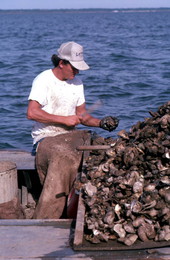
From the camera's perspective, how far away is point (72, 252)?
4449 millimetres

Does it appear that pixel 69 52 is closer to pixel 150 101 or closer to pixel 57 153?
pixel 57 153

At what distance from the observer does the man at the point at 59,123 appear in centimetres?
605

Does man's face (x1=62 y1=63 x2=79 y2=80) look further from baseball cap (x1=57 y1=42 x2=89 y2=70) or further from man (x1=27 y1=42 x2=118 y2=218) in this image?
baseball cap (x1=57 y1=42 x2=89 y2=70)

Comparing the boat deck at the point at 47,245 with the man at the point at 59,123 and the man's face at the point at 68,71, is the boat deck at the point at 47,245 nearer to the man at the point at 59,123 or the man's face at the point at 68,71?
the man at the point at 59,123

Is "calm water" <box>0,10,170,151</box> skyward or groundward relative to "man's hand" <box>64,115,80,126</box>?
groundward

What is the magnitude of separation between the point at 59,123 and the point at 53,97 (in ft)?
1.19

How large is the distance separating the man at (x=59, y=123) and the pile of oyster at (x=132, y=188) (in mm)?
576

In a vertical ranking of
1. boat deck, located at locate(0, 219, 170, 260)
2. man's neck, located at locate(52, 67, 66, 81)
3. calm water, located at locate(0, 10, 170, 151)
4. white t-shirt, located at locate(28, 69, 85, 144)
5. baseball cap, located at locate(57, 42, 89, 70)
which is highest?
baseball cap, located at locate(57, 42, 89, 70)

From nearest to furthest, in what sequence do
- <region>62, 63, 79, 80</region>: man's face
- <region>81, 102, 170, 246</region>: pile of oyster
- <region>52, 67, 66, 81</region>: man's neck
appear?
<region>81, 102, 170, 246</region>: pile of oyster, <region>62, 63, 79, 80</region>: man's face, <region>52, 67, 66, 81</region>: man's neck

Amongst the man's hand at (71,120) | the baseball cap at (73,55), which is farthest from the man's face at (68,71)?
the man's hand at (71,120)

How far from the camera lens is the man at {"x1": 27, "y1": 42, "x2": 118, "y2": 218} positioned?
19.9ft

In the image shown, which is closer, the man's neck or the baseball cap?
the baseball cap

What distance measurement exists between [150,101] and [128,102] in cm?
88

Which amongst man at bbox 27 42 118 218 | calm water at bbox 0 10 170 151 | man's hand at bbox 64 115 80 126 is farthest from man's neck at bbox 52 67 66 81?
calm water at bbox 0 10 170 151
